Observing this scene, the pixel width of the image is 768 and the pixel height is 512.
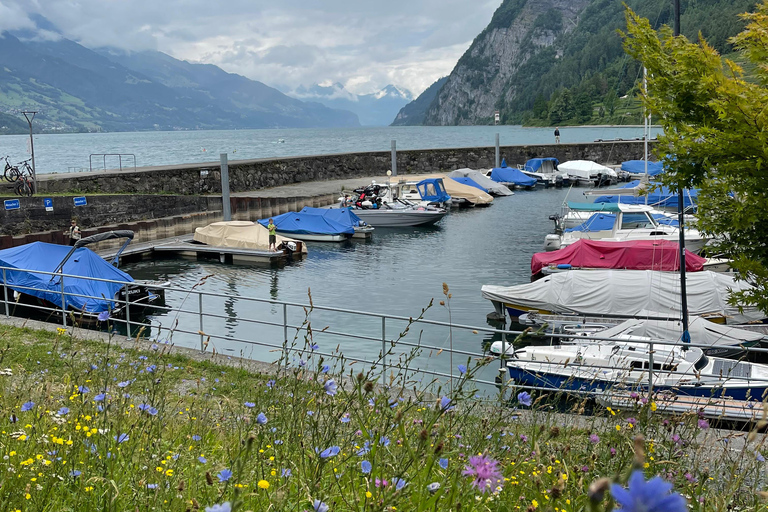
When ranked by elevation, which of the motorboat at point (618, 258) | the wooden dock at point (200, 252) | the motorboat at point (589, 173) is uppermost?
the motorboat at point (589, 173)

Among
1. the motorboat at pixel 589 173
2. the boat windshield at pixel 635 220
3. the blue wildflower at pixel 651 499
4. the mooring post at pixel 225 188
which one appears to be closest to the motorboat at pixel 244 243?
the mooring post at pixel 225 188

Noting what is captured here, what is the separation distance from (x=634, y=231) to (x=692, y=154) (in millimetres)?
18302

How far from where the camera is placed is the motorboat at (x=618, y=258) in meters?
20.7

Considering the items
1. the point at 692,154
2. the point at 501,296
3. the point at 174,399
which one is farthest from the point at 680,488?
the point at 501,296

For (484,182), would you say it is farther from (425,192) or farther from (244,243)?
(244,243)

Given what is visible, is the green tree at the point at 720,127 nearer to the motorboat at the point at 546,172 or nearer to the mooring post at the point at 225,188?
the mooring post at the point at 225,188

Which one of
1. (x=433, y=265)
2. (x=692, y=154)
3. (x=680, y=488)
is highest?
(x=692, y=154)

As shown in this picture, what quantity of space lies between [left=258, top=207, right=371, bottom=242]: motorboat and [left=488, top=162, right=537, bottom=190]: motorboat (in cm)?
2384

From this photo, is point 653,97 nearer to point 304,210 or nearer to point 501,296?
point 501,296

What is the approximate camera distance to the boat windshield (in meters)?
26.9

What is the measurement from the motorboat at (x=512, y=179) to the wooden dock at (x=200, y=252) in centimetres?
2915

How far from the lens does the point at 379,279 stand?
84.5 ft

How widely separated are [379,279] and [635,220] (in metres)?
10.3

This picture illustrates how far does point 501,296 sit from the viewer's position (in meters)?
19.6
